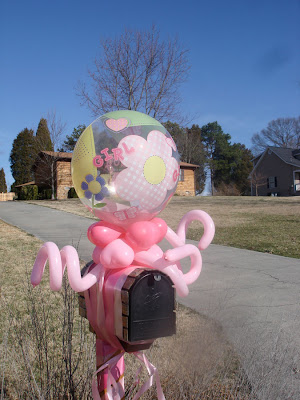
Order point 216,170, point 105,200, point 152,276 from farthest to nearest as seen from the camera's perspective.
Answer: point 216,170, point 105,200, point 152,276

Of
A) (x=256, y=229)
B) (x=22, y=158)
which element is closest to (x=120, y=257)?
(x=256, y=229)

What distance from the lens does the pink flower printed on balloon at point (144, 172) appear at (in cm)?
183

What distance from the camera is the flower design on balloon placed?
1856 millimetres

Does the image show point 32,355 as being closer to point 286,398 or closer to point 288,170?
point 286,398

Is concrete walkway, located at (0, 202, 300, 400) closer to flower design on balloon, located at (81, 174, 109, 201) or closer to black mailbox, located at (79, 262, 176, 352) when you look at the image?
flower design on balloon, located at (81, 174, 109, 201)

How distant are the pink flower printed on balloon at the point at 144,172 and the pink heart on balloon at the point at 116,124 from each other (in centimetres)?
7

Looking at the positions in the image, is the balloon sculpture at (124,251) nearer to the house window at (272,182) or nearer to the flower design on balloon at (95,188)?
the flower design on balloon at (95,188)

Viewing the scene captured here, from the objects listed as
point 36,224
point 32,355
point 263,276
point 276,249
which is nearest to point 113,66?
point 36,224

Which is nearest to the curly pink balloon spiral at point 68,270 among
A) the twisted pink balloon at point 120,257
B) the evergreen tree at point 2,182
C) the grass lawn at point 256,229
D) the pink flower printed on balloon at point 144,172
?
the twisted pink balloon at point 120,257

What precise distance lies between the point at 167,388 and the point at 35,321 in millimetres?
995

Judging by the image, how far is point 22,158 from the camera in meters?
42.6

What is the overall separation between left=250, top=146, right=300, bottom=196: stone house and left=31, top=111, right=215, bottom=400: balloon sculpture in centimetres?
3434

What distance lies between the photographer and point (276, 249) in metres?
8.11

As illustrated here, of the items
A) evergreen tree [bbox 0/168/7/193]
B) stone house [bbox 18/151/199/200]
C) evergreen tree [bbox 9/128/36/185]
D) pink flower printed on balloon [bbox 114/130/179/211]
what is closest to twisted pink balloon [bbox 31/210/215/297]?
pink flower printed on balloon [bbox 114/130/179/211]
